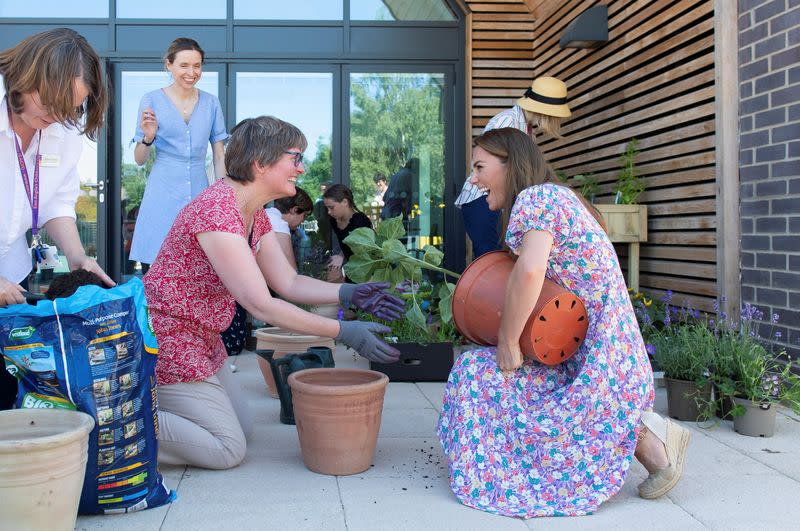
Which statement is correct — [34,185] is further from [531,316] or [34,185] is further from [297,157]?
[531,316]

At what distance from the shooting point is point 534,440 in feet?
7.68

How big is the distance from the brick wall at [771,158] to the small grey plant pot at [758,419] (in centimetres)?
62

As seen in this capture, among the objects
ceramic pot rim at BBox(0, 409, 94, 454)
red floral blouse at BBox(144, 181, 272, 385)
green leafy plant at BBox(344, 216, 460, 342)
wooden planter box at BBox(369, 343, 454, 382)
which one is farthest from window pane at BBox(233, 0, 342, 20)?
ceramic pot rim at BBox(0, 409, 94, 454)

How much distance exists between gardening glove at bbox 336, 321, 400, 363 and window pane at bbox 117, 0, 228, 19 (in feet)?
15.6

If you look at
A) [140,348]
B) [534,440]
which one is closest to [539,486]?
[534,440]

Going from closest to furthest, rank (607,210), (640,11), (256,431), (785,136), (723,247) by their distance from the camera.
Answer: (256,431), (785,136), (723,247), (607,210), (640,11)

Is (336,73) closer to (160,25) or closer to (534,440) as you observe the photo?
(160,25)

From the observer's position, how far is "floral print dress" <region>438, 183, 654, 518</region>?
90.0 inches

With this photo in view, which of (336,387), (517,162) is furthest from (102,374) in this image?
(517,162)

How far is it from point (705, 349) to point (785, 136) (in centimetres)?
109

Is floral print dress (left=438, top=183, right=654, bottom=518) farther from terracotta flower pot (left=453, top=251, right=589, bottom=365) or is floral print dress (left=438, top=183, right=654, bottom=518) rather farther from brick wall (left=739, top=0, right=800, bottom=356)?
brick wall (left=739, top=0, right=800, bottom=356)

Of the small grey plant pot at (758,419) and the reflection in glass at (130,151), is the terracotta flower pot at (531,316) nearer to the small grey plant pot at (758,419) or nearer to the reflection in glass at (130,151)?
the small grey plant pot at (758,419)

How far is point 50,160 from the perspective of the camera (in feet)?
8.30

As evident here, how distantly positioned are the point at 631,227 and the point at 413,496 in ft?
9.50
